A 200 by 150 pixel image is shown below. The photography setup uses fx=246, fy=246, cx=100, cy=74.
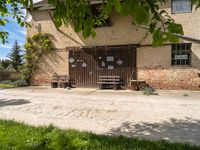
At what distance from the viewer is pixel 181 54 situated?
15.2 meters

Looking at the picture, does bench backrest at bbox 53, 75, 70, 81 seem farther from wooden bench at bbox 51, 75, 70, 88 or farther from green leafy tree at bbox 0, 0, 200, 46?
green leafy tree at bbox 0, 0, 200, 46

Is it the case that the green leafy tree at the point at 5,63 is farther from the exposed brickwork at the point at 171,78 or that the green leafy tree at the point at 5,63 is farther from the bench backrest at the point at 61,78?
the exposed brickwork at the point at 171,78

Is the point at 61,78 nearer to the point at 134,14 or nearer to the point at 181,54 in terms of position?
the point at 181,54

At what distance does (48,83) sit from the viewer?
1870 cm

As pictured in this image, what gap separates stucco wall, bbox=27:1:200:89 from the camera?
49.3ft

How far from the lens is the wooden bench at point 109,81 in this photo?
53.8 feet

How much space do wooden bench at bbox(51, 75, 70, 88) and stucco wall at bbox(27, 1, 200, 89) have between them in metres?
0.40

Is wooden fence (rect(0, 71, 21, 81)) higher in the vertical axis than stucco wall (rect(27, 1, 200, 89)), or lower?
lower

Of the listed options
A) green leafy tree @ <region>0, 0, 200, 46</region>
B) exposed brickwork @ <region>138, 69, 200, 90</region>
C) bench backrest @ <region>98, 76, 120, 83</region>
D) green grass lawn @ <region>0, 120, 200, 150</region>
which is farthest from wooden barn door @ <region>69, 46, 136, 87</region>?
green leafy tree @ <region>0, 0, 200, 46</region>

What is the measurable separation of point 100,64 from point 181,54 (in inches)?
212

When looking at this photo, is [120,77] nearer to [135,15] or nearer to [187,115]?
[187,115]

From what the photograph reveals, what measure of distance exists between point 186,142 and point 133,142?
1.15 metres

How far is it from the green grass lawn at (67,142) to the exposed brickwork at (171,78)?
10913mm

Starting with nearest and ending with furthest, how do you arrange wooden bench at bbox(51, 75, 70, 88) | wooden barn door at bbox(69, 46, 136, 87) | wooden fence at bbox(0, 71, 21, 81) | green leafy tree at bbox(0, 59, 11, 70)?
wooden barn door at bbox(69, 46, 136, 87), wooden bench at bbox(51, 75, 70, 88), wooden fence at bbox(0, 71, 21, 81), green leafy tree at bbox(0, 59, 11, 70)
